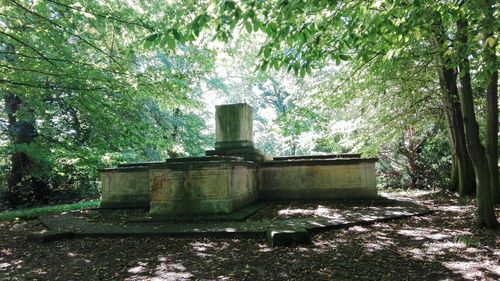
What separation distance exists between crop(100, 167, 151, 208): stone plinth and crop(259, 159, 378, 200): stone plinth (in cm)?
340

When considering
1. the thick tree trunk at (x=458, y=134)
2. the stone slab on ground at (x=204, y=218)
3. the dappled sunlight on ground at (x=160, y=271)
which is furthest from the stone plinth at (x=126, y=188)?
the thick tree trunk at (x=458, y=134)

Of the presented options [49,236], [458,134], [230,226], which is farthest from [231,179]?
[458,134]

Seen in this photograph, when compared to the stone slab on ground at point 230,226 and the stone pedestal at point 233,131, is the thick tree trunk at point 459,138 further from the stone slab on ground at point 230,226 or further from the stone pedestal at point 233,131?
the stone pedestal at point 233,131

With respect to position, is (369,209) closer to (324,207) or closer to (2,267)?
(324,207)

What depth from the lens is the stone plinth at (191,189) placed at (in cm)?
816

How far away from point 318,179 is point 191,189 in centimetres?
434

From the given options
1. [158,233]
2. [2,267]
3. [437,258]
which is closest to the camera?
[437,258]

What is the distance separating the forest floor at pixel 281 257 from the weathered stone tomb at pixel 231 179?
1.82 m

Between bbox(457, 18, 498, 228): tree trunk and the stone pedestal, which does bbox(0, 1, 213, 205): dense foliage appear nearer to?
the stone pedestal

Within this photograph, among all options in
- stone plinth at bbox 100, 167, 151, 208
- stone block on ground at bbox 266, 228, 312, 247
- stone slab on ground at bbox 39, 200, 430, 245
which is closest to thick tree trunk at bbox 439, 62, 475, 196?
stone slab on ground at bbox 39, 200, 430, 245

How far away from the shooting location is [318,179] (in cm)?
1110

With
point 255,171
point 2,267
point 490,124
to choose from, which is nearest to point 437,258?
point 490,124

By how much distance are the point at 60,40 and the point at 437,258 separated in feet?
27.1

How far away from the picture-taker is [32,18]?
7.93 metres
